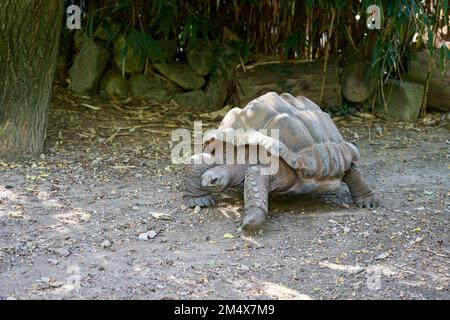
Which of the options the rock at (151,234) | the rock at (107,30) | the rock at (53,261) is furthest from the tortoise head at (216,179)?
the rock at (107,30)

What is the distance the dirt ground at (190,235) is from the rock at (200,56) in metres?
1.55

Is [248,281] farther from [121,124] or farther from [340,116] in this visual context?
[340,116]

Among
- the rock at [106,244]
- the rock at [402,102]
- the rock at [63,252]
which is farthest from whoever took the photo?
the rock at [402,102]

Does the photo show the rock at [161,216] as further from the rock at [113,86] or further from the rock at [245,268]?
the rock at [113,86]

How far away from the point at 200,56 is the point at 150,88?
1.94ft

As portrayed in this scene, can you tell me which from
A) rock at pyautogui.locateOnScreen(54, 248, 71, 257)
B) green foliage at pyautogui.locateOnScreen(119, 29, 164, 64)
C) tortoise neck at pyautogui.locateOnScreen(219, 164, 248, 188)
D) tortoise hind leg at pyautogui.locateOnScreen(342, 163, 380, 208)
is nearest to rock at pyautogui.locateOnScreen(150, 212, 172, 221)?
tortoise neck at pyautogui.locateOnScreen(219, 164, 248, 188)

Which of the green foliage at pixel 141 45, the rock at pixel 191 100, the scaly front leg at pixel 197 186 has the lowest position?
the scaly front leg at pixel 197 186

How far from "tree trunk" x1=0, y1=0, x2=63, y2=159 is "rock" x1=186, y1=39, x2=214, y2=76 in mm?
2051

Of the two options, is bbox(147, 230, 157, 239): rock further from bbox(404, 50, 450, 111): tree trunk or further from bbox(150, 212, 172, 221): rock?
bbox(404, 50, 450, 111): tree trunk

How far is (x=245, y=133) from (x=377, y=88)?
3.00m

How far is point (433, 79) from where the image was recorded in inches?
269

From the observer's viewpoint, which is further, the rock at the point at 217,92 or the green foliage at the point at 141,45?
the rock at the point at 217,92

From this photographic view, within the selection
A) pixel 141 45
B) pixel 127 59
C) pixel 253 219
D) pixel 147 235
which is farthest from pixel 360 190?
pixel 127 59

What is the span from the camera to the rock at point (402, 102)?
6695 millimetres
